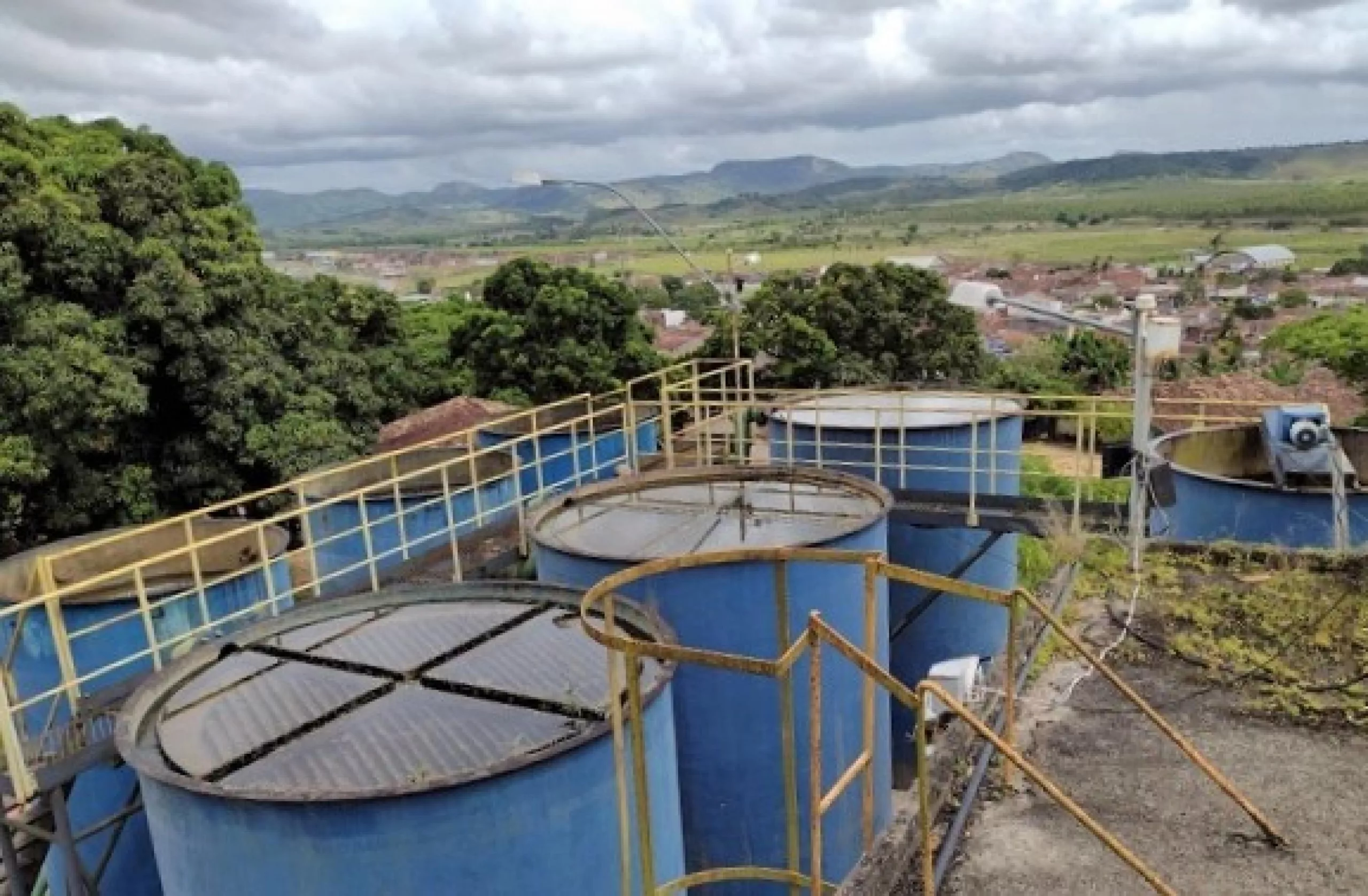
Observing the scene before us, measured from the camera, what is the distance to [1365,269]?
335ft

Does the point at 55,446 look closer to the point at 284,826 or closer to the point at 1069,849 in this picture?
the point at 284,826

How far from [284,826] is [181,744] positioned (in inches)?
62.3

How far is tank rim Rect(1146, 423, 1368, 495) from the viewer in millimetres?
11039

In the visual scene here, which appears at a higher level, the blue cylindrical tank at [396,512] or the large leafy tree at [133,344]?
the large leafy tree at [133,344]

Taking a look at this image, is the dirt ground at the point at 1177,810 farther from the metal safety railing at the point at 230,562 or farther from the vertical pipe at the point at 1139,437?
the metal safety railing at the point at 230,562

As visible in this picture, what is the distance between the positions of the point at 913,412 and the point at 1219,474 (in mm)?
4205

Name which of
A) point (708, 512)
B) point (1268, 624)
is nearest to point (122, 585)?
point (708, 512)

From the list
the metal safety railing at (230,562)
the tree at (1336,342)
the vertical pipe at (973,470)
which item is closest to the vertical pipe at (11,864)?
the metal safety railing at (230,562)

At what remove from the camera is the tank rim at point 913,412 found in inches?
515

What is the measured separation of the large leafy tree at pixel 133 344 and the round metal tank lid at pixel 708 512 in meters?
9.98

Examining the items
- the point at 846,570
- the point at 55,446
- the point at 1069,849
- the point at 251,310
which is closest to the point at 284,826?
the point at 1069,849

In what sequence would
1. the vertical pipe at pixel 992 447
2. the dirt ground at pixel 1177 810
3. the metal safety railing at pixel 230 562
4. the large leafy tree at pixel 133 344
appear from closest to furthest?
1. the dirt ground at pixel 1177 810
2. the metal safety railing at pixel 230 562
3. the vertical pipe at pixel 992 447
4. the large leafy tree at pixel 133 344

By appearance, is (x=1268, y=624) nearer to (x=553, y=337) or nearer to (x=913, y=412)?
(x=913, y=412)

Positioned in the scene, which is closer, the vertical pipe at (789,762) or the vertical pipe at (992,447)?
the vertical pipe at (789,762)
